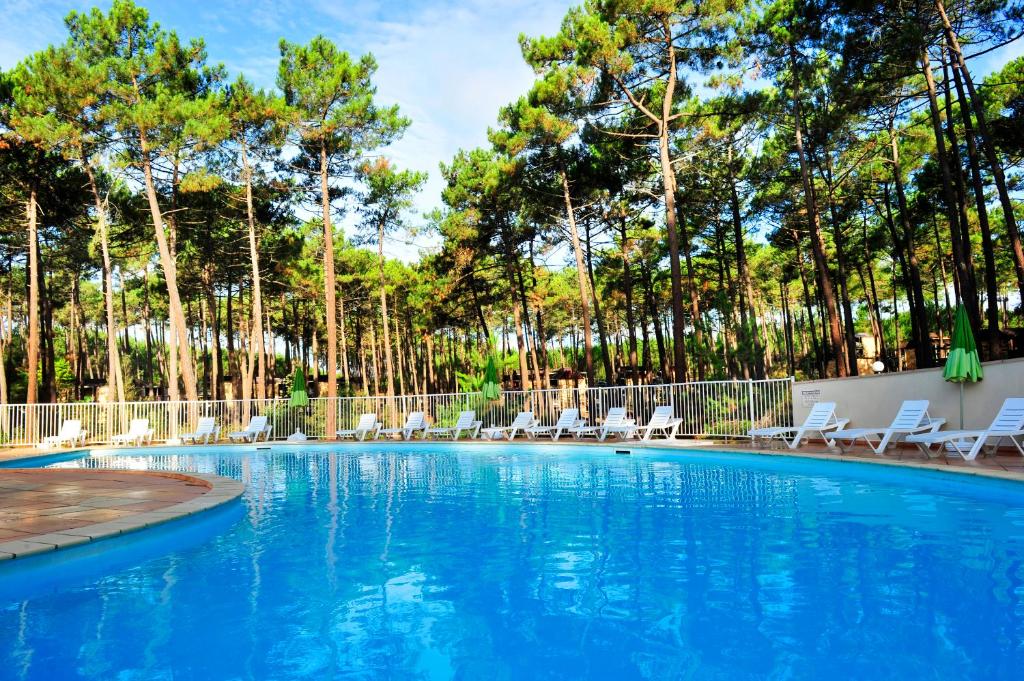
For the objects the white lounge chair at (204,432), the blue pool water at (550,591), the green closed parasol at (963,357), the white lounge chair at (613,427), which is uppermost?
the green closed parasol at (963,357)

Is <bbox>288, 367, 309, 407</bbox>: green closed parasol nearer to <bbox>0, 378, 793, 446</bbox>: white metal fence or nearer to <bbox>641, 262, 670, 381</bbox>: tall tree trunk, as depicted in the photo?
<bbox>0, 378, 793, 446</bbox>: white metal fence

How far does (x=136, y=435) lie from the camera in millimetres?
17594

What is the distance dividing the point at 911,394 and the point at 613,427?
5.73 metres

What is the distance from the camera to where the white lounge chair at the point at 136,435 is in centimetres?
1759

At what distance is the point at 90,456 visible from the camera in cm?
1603

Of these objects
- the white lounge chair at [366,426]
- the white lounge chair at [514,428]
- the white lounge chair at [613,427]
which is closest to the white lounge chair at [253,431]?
the white lounge chair at [366,426]

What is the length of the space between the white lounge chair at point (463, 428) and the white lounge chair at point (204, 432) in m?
5.72

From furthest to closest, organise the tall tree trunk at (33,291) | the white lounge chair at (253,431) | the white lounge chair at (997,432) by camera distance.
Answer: the tall tree trunk at (33,291) → the white lounge chair at (253,431) → the white lounge chair at (997,432)

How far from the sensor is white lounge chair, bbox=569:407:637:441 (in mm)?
14798

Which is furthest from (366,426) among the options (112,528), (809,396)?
(112,528)

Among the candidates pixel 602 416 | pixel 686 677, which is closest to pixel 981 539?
pixel 686 677

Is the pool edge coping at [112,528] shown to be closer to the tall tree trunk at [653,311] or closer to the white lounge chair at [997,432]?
the white lounge chair at [997,432]

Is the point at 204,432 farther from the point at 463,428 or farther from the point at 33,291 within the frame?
the point at 33,291

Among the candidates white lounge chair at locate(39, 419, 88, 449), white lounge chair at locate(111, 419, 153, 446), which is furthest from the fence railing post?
white lounge chair at locate(39, 419, 88, 449)
